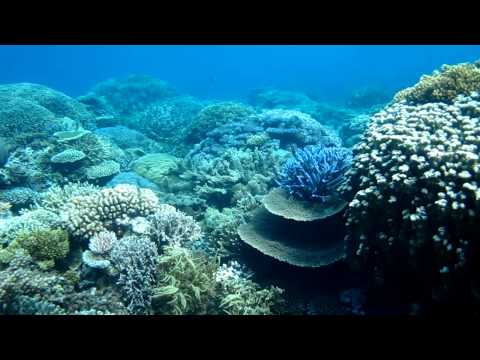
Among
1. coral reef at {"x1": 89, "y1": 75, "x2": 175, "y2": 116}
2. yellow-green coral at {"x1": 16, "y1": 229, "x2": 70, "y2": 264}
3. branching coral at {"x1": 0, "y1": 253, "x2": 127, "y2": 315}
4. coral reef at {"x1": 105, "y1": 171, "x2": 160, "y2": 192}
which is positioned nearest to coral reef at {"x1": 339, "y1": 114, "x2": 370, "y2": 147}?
coral reef at {"x1": 105, "y1": 171, "x2": 160, "y2": 192}

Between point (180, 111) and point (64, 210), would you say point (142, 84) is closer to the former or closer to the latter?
point (180, 111)

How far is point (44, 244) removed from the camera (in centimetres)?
508

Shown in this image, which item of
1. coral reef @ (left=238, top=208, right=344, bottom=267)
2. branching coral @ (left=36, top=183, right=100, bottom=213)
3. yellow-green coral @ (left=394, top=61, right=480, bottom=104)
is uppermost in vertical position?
yellow-green coral @ (left=394, top=61, right=480, bottom=104)

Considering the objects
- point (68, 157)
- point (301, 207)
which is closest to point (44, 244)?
point (301, 207)

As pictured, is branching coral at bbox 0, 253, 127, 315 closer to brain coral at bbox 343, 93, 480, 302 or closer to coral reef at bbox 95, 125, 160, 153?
brain coral at bbox 343, 93, 480, 302

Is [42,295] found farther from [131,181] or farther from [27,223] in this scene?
[131,181]

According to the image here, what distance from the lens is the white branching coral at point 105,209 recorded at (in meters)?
5.55

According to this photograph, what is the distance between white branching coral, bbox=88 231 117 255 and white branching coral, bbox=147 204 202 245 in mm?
639

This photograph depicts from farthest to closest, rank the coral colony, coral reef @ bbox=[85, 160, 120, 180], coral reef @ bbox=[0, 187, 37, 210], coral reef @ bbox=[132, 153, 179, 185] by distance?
coral reef @ bbox=[132, 153, 179, 185] → coral reef @ bbox=[85, 160, 120, 180] → coral reef @ bbox=[0, 187, 37, 210] → the coral colony

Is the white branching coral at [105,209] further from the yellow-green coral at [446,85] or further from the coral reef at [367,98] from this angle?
the coral reef at [367,98]

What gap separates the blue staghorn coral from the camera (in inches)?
216

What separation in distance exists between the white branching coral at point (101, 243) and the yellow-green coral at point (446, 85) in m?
5.51
